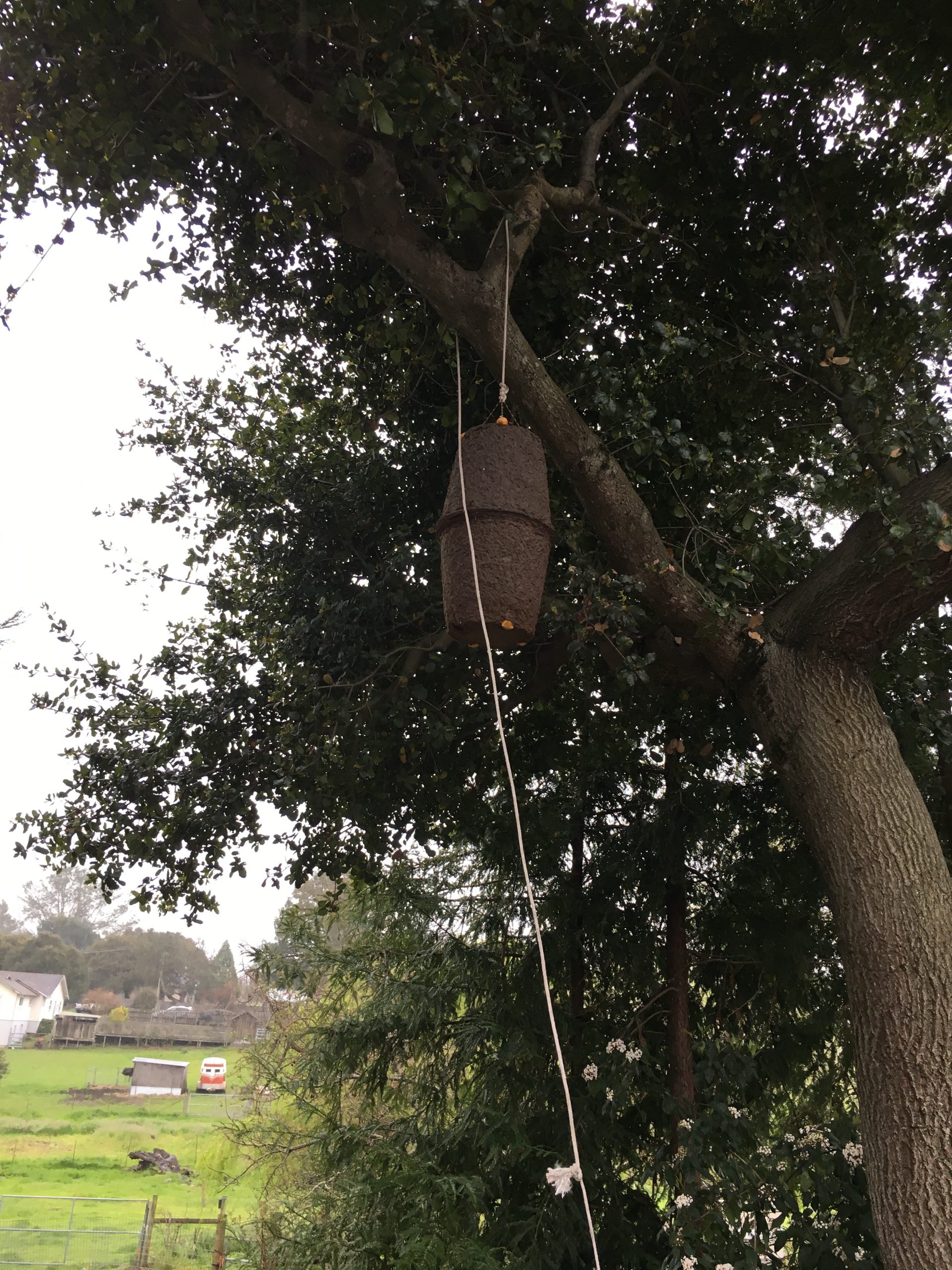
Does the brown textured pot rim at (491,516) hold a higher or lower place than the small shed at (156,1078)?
lower

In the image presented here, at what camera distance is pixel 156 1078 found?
17.9 m

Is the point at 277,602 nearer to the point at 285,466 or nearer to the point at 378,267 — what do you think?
the point at 285,466

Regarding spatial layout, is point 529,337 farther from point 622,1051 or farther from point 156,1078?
point 156,1078

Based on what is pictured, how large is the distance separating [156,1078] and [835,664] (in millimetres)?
19263

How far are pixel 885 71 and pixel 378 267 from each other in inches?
87.0

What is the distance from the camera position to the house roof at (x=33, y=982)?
18.0 meters

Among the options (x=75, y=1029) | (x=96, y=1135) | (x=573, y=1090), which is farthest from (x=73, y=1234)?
(x=573, y=1090)

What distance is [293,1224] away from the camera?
5566 mm

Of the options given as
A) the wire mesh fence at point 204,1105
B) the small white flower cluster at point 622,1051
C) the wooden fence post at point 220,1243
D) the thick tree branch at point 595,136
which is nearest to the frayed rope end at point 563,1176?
the small white flower cluster at point 622,1051

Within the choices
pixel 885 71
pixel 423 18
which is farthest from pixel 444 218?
pixel 885 71

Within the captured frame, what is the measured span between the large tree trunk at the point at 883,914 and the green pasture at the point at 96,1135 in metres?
10.8

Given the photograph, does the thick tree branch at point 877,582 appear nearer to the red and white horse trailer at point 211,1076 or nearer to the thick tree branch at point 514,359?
the thick tree branch at point 514,359

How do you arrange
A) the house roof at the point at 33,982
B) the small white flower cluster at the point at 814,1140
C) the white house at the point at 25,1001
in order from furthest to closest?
the house roof at the point at 33,982
the white house at the point at 25,1001
the small white flower cluster at the point at 814,1140

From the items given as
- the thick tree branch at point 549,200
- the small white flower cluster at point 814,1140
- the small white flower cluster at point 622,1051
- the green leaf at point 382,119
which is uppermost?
the thick tree branch at point 549,200
